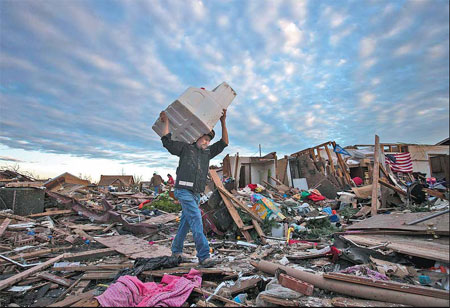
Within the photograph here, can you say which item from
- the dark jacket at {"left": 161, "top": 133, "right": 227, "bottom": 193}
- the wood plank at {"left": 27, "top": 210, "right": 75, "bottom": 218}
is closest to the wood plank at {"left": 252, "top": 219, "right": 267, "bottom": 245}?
the dark jacket at {"left": 161, "top": 133, "right": 227, "bottom": 193}

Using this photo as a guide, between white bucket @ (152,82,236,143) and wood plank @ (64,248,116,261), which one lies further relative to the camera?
wood plank @ (64,248,116,261)

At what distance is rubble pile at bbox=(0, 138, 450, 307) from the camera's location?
242cm

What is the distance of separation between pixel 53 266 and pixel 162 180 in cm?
1209

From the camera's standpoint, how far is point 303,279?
105 inches

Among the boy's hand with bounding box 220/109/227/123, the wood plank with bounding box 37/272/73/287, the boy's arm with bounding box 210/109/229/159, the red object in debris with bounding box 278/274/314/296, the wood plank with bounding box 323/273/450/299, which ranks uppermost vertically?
the boy's hand with bounding box 220/109/227/123

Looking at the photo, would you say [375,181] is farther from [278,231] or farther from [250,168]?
[250,168]

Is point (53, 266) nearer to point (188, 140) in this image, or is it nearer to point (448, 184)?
point (188, 140)

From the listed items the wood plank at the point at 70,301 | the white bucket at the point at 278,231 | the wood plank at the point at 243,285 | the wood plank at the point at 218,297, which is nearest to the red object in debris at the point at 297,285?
the wood plank at the point at 243,285

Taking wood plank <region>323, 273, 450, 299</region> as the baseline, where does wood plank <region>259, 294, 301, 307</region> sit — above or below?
below

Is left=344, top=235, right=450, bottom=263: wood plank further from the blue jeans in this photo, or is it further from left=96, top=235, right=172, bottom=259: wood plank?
left=96, top=235, right=172, bottom=259: wood plank

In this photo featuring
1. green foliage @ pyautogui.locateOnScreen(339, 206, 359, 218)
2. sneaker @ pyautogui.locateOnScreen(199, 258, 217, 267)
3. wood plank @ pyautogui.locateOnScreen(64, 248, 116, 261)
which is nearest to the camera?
sneaker @ pyautogui.locateOnScreen(199, 258, 217, 267)

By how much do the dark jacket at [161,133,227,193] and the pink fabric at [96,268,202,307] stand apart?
4.35 ft

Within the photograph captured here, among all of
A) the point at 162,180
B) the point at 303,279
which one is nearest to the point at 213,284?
the point at 303,279

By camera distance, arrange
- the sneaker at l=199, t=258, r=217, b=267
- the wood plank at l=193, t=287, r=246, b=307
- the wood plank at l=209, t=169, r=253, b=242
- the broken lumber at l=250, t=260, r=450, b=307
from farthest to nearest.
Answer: the wood plank at l=209, t=169, r=253, b=242 → the sneaker at l=199, t=258, r=217, b=267 → the wood plank at l=193, t=287, r=246, b=307 → the broken lumber at l=250, t=260, r=450, b=307
